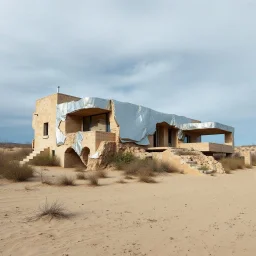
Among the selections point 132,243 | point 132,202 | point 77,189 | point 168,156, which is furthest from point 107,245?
point 168,156

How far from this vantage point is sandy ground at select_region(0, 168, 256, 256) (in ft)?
14.6

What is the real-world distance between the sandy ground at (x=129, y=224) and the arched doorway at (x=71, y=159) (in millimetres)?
12111

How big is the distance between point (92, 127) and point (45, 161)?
14.1ft

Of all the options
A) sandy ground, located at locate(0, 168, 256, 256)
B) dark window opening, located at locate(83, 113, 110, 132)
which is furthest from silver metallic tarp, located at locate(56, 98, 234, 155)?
sandy ground, located at locate(0, 168, 256, 256)

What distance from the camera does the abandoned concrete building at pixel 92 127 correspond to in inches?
802

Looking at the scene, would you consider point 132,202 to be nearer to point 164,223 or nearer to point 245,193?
point 164,223

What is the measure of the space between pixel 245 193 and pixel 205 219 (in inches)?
178

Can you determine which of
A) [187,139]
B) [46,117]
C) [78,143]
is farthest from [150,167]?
[187,139]

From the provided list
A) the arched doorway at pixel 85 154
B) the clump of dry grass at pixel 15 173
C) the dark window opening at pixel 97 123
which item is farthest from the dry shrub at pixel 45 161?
the clump of dry grass at pixel 15 173

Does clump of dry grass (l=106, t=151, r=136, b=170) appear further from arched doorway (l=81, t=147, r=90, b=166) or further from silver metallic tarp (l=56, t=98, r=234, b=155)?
arched doorway (l=81, t=147, r=90, b=166)

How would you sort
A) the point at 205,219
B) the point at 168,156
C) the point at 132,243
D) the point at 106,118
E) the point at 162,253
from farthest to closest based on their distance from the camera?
the point at 106,118 < the point at 168,156 < the point at 205,219 < the point at 132,243 < the point at 162,253

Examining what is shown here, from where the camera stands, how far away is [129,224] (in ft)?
19.0

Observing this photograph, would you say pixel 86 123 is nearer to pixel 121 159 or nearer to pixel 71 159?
pixel 71 159

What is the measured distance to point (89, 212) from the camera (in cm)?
663
